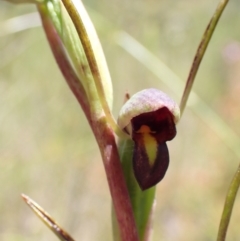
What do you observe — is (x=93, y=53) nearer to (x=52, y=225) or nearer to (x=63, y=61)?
(x=63, y=61)

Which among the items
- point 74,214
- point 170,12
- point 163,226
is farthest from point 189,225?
point 170,12

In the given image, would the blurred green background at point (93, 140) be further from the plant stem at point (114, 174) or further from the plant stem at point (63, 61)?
the plant stem at point (114, 174)

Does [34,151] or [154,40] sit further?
[154,40]

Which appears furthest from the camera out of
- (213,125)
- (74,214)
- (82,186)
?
(82,186)

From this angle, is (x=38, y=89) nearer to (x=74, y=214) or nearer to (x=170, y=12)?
(x=74, y=214)

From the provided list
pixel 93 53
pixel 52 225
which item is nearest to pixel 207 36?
pixel 93 53

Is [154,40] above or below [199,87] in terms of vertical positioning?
above

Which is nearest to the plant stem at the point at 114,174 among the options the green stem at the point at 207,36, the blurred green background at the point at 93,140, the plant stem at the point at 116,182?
the plant stem at the point at 116,182

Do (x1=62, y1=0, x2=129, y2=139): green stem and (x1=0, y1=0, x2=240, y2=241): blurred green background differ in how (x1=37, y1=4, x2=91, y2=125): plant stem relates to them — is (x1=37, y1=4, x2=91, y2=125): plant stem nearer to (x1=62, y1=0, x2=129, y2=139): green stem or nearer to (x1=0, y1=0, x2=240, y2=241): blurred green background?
(x1=62, y1=0, x2=129, y2=139): green stem
